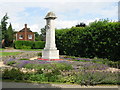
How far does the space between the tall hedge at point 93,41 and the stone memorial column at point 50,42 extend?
5332 millimetres

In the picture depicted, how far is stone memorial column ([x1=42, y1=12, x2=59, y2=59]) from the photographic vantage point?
51.3 feet

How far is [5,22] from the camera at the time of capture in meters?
50.3

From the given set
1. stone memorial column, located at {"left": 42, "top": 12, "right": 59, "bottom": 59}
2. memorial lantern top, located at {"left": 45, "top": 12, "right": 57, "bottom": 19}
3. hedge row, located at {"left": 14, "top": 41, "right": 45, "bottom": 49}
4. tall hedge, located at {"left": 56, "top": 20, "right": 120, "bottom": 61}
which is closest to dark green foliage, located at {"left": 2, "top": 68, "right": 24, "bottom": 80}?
stone memorial column, located at {"left": 42, "top": 12, "right": 59, "bottom": 59}

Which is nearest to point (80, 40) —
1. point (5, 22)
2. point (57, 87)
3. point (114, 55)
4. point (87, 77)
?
point (114, 55)

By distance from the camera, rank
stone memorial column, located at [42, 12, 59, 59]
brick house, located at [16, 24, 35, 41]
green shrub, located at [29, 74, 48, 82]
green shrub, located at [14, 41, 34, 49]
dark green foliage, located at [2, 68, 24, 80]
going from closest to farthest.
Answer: green shrub, located at [29, 74, 48, 82] < dark green foliage, located at [2, 68, 24, 80] < stone memorial column, located at [42, 12, 59, 59] < green shrub, located at [14, 41, 34, 49] < brick house, located at [16, 24, 35, 41]

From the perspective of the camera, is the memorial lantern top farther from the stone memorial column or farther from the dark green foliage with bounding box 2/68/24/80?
the dark green foliage with bounding box 2/68/24/80

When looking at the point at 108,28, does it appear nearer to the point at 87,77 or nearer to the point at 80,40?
the point at 80,40

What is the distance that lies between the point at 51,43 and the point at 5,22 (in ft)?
130

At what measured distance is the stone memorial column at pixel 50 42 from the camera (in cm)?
1564

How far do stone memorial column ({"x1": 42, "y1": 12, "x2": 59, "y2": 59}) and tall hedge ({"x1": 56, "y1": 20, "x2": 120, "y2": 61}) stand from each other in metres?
5.33

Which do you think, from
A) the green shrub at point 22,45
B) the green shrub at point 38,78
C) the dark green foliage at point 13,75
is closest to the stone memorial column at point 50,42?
the dark green foliage at point 13,75

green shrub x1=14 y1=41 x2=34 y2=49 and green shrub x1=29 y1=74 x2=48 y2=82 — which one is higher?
green shrub x1=14 y1=41 x2=34 y2=49

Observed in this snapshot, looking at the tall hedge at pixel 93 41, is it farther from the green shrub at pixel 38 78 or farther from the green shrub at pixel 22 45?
the green shrub at pixel 22 45

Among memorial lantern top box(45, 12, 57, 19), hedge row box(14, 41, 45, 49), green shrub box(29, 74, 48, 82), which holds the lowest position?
green shrub box(29, 74, 48, 82)
